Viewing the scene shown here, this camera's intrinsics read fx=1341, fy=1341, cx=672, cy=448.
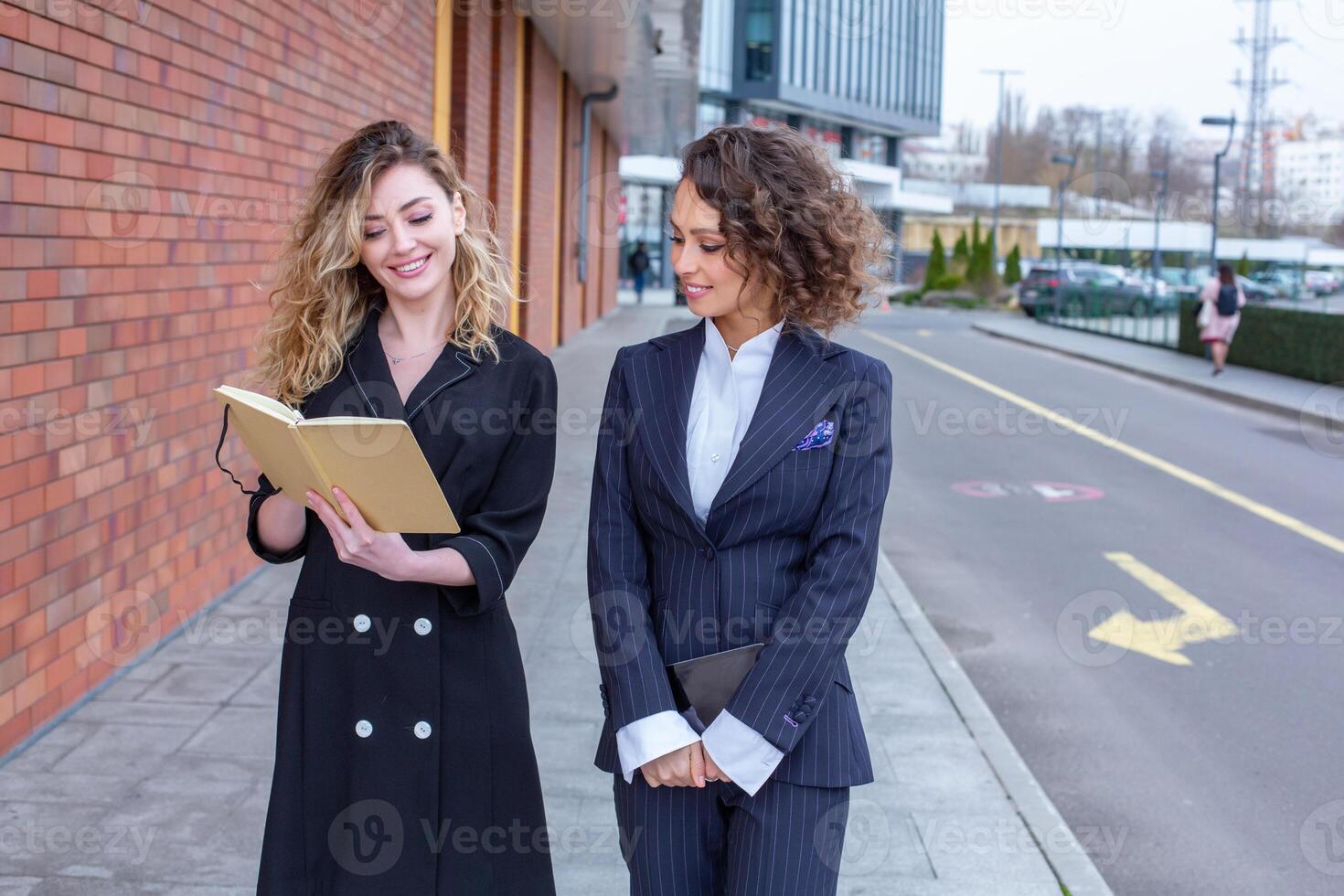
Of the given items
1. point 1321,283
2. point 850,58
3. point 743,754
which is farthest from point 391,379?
point 850,58

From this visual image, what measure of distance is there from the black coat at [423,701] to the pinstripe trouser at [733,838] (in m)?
0.29

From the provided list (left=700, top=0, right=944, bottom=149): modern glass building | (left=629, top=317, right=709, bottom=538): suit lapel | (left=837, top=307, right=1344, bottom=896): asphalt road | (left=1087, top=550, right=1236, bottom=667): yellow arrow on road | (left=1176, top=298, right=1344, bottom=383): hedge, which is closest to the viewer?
(left=629, top=317, right=709, bottom=538): suit lapel

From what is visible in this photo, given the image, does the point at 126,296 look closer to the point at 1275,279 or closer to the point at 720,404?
the point at 720,404

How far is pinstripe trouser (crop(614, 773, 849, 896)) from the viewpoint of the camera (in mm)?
2244

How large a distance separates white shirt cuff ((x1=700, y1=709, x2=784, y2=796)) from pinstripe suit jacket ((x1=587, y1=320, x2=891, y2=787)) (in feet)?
0.06

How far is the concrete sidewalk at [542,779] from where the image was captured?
12.3ft

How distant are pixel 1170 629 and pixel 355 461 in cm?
572

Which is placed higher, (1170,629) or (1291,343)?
(1291,343)

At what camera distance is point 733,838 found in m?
2.29

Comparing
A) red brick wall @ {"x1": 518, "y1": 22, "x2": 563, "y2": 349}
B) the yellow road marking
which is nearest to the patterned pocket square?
the yellow road marking

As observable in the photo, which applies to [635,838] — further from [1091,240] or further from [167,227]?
[1091,240]

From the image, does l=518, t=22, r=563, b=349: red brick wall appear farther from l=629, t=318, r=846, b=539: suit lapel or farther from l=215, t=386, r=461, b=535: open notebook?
l=215, t=386, r=461, b=535: open notebook

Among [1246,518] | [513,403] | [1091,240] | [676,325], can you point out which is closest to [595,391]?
[1246,518]

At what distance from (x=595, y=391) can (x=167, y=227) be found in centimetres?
1011
